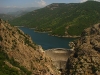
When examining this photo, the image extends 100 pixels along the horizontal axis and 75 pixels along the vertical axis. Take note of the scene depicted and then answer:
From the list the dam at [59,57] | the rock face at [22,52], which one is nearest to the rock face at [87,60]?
the rock face at [22,52]

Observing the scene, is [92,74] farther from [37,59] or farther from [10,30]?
[10,30]

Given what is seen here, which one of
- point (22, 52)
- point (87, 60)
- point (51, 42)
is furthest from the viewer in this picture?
point (51, 42)

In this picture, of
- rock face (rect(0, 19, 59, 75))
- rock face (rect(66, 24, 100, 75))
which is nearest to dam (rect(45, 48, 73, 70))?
rock face (rect(66, 24, 100, 75))

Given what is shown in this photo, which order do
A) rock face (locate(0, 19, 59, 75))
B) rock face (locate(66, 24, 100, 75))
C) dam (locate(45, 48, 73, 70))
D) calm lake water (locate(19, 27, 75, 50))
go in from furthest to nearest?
calm lake water (locate(19, 27, 75, 50)) → dam (locate(45, 48, 73, 70)) → rock face (locate(66, 24, 100, 75)) → rock face (locate(0, 19, 59, 75))

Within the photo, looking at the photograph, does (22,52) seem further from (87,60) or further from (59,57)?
(59,57)

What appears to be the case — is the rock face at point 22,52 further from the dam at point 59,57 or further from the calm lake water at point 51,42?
the calm lake water at point 51,42

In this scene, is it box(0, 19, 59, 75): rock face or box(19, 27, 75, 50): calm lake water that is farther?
box(19, 27, 75, 50): calm lake water

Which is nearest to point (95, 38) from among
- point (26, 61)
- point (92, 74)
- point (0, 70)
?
point (92, 74)

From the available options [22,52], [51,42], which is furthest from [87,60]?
[51,42]

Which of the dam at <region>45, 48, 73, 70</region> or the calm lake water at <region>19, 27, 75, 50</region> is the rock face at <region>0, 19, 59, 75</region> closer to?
the dam at <region>45, 48, 73, 70</region>
